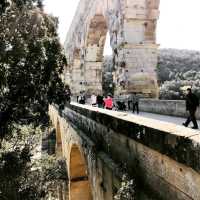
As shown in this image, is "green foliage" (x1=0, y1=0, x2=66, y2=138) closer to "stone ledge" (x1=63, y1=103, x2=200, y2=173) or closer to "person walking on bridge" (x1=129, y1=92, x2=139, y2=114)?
"person walking on bridge" (x1=129, y1=92, x2=139, y2=114)

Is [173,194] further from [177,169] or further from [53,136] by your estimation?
[53,136]

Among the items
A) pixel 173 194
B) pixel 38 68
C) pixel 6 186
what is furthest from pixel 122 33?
pixel 173 194

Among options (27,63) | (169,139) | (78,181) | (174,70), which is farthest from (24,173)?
(174,70)

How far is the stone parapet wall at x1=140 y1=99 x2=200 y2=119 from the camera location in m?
7.53

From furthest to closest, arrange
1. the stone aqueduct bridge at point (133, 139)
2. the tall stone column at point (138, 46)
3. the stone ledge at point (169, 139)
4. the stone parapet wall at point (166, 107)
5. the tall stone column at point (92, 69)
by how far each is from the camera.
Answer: the tall stone column at point (92, 69) < the tall stone column at point (138, 46) < the stone parapet wall at point (166, 107) < the stone aqueduct bridge at point (133, 139) < the stone ledge at point (169, 139)

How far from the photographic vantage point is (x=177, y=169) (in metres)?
1.94

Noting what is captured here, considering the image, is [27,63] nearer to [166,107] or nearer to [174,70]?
[166,107]

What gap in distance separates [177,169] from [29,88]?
7434 mm

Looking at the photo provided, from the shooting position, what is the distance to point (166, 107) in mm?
8320

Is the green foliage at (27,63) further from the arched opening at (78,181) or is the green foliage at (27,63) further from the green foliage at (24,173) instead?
the arched opening at (78,181)

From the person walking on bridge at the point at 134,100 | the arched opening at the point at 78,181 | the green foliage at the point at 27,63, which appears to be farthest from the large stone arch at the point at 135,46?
the arched opening at the point at 78,181

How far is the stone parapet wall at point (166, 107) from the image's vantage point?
24.7 feet

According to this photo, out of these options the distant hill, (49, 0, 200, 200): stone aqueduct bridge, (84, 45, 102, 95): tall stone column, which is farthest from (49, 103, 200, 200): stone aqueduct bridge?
the distant hill

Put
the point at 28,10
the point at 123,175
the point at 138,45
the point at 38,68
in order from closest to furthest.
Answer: the point at 123,175 < the point at 28,10 < the point at 38,68 < the point at 138,45
